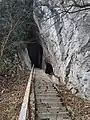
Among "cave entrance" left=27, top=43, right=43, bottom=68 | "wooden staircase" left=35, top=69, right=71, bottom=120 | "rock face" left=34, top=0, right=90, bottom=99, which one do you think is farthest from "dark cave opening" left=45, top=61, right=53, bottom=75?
"wooden staircase" left=35, top=69, right=71, bottom=120

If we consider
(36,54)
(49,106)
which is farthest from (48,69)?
(49,106)

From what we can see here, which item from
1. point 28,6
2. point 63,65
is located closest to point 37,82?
point 63,65

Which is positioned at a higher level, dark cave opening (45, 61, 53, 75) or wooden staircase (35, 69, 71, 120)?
wooden staircase (35, 69, 71, 120)

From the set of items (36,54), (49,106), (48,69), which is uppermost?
(49,106)

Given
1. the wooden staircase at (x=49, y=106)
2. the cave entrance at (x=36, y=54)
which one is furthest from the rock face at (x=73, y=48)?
the cave entrance at (x=36, y=54)

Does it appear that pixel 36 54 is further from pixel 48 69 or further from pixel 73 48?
pixel 73 48

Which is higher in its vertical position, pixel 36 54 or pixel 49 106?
pixel 49 106

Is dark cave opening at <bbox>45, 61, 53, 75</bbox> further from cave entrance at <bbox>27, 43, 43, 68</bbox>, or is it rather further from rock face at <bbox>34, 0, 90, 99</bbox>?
cave entrance at <bbox>27, 43, 43, 68</bbox>

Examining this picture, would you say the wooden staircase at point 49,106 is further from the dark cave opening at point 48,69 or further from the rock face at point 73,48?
the dark cave opening at point 48,69

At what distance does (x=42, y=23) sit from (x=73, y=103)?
726 cm

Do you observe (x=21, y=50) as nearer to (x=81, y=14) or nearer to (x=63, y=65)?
(x=63, y=65)

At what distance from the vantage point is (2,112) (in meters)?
7.59

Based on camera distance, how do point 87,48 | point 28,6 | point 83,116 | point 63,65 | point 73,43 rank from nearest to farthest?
point 83,116 < point 87,48 < point 73,43 < point 63,65 < point 28,6

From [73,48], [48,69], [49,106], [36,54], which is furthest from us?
[36,54]
